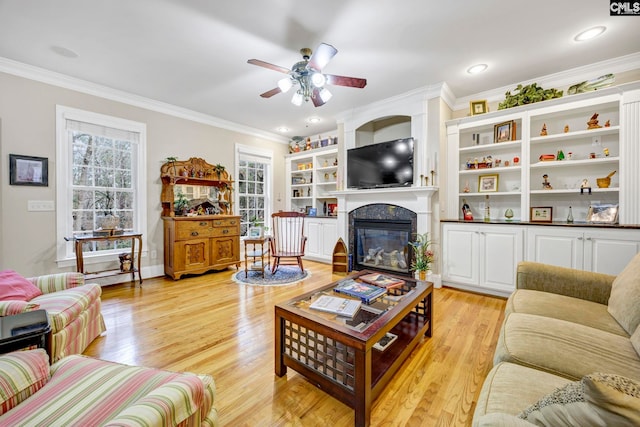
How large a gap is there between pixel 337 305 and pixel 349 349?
10.8 inches

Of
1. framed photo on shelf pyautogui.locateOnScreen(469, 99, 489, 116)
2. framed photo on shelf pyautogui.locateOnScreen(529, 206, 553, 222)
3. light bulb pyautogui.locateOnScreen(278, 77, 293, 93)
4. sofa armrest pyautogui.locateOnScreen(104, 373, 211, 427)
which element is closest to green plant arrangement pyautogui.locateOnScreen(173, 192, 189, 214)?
light bulb pyautogui.locateOnScreen(278, 77, 293, 93)

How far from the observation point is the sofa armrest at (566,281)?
1721mm

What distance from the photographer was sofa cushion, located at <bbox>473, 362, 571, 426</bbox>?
851 millimetres

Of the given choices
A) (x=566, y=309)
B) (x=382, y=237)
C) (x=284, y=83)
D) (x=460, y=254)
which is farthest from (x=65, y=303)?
(x=460, y=254)

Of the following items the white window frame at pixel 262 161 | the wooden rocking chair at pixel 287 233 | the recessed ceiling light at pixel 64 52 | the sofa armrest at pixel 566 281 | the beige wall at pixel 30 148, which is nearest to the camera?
the sofa armrest at pixel 566 281

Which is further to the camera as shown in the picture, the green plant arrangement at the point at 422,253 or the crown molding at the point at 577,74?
the green plant arrangement at the point at 422,253

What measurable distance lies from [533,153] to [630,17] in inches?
57.9

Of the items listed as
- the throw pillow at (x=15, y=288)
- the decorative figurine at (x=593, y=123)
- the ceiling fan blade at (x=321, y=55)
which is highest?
the ceiling fan blade at (x=321, y=55)

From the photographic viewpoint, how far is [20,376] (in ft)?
3.06

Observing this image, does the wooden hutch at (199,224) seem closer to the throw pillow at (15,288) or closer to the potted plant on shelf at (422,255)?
the throw pillow at (15,288)

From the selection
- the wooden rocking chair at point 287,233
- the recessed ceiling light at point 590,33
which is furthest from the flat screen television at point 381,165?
the recessed ceiling light at point 590,33

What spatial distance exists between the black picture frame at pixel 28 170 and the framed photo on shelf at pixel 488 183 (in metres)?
5.52

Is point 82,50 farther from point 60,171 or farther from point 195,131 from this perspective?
point 195,131

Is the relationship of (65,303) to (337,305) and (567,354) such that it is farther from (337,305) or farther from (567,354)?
(567,354)
